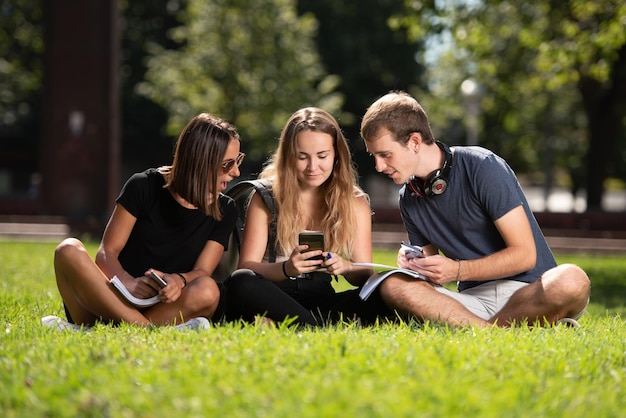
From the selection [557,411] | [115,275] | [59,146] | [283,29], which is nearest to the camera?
[557,411]

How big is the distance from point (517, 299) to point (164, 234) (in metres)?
2.25

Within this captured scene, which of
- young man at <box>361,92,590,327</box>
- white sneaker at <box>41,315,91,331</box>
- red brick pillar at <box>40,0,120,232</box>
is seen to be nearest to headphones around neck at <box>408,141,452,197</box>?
young man at <box>361,92,590,327</box>

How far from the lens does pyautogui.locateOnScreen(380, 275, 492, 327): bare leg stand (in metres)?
5.64

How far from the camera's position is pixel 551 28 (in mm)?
17109

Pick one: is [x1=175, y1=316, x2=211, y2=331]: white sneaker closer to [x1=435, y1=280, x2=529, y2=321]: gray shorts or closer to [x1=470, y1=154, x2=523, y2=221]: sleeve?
[x1=435, y1=280, x2=529, y2=321]: gray shorts

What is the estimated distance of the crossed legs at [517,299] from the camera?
5594 millimetres

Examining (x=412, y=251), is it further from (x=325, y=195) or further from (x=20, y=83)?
(x=20, y=83)

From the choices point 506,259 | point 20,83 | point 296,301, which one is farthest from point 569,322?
point 20,83

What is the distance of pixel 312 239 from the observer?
216 inches

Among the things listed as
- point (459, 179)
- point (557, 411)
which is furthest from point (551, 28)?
point (557, 411)

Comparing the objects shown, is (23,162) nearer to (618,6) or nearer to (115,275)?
(618,6)

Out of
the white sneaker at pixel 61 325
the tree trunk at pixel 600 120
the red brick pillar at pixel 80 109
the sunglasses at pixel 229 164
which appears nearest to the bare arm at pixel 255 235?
the sunglasses at pixel 229 164

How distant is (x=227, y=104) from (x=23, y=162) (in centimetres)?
1778

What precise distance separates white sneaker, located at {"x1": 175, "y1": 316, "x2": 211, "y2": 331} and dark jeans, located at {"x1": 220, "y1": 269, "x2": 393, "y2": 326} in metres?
0.26
